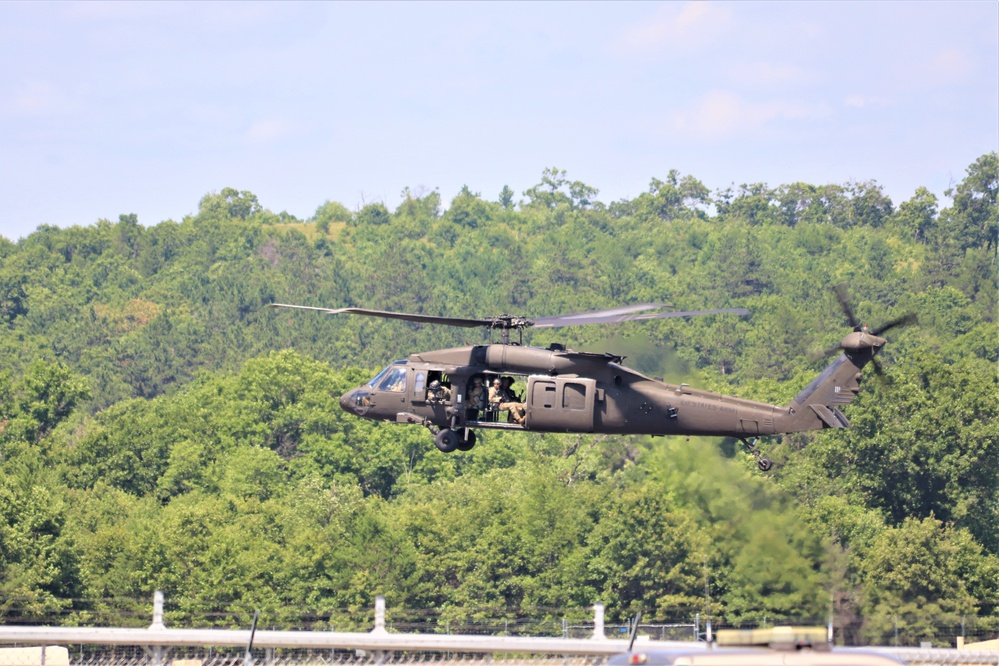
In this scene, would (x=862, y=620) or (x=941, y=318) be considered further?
(x=941, y=318)

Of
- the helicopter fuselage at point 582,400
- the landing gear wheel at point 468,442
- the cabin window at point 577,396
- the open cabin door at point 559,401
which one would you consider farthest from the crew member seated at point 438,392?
the cabin window at point 577,396

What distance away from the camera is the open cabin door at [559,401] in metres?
39.3

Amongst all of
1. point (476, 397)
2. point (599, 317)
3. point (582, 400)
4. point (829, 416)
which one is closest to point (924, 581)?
point (829, 416)

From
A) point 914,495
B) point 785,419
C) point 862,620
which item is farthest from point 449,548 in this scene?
point 785,419

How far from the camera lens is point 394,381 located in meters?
41.4

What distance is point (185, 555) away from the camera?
81.7 m

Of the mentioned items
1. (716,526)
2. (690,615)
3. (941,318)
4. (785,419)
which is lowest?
(690,615)

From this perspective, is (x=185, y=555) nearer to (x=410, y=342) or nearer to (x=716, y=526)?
(x=716, y=526)

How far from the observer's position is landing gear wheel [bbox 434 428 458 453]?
4034cm

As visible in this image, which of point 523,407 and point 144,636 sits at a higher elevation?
point 523,407

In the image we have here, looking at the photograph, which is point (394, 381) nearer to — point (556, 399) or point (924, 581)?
point (556, 399)

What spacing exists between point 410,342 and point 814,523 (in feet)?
468

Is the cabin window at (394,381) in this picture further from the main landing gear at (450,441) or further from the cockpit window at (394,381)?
the main landing gear at (450,441)

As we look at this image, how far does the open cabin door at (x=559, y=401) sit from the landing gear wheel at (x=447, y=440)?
2043 millimetres
